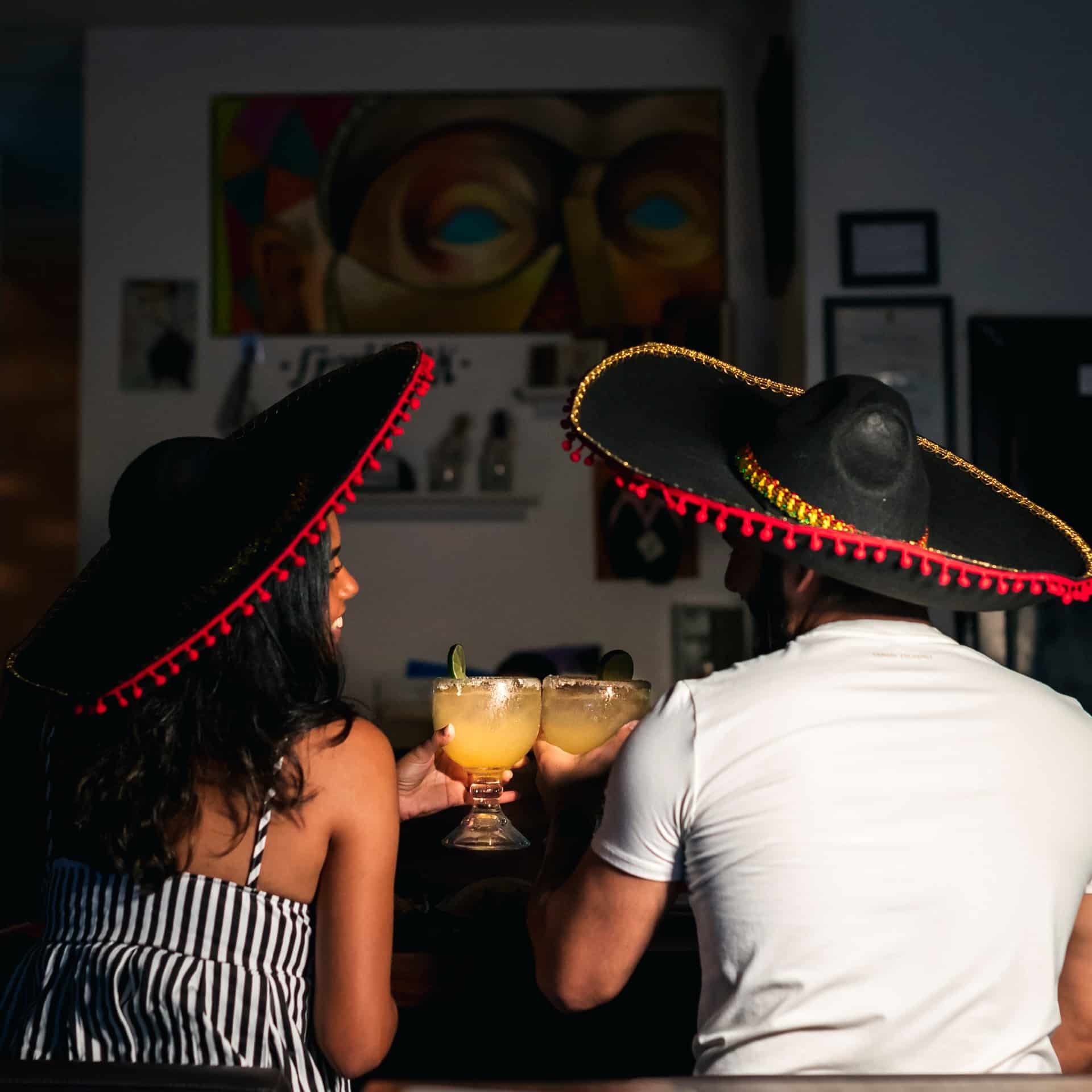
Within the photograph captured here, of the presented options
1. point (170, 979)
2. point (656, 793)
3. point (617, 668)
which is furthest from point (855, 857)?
point (170, 979)

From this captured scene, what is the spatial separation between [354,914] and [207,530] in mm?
417

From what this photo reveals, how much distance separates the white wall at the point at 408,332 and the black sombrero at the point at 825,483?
310 centimetres

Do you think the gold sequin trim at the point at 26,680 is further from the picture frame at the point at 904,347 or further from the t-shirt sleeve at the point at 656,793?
the picture frame at the point at 904,347

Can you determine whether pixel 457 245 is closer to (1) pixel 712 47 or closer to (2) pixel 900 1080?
(1) pixel 712 47

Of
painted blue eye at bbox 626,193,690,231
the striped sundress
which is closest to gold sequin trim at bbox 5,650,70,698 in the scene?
the striped sundress

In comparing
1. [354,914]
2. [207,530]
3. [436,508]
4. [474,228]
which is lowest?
[354,914]

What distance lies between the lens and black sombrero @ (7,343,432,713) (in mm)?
1181

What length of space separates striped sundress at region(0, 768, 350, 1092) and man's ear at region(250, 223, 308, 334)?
11.3 feet

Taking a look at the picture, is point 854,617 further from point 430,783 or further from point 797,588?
point 430,783

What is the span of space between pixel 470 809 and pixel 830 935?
0.74 meters

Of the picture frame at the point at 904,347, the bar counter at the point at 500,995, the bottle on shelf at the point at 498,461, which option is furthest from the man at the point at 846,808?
the bottle on shelf at the point at 498,461

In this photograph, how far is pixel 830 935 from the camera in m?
1.03

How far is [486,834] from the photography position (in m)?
1.58

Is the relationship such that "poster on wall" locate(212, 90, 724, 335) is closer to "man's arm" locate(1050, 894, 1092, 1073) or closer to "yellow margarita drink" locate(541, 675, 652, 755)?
A: "yellow margarita drink" locate(541, 675, 652, 755)
